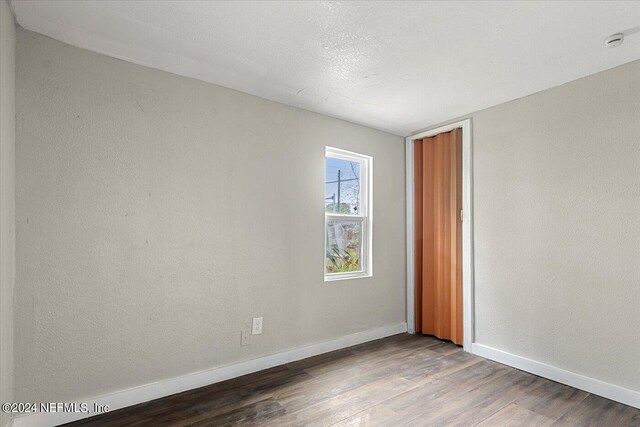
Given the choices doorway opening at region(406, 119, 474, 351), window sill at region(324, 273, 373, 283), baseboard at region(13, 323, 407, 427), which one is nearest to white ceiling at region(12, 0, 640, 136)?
doorway opening at region(406, 119, 474, 351)

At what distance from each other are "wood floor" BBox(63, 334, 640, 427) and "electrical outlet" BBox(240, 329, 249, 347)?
25cm

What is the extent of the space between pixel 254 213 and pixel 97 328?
4.27 ft

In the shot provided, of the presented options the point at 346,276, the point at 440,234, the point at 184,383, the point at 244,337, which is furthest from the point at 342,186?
the point at 184,383

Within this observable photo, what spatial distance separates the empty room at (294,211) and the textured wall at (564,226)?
0.02 meters

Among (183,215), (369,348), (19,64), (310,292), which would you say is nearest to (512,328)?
(369,348)

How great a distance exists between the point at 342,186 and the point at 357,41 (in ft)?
5.29

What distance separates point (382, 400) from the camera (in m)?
2.23

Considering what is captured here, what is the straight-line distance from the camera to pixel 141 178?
2.24 meters

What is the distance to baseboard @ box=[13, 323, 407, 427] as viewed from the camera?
1.89 metres

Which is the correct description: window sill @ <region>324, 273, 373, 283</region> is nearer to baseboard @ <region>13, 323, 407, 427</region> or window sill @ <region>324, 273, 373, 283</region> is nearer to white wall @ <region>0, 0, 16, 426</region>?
baseboard @ <region>13, 323, 407, 427</region>

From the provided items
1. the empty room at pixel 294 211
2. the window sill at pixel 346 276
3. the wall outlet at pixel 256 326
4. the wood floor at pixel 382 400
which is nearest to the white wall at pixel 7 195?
the empty room at pixel 294 211

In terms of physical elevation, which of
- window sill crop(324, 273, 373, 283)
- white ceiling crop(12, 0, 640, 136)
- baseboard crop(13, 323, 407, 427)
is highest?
white ceiling crop(12, 0, 640, 136)

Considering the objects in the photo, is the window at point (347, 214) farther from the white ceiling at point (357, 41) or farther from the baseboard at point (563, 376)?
the baseboard at point (563, 376)

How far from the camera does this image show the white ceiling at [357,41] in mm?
1756
